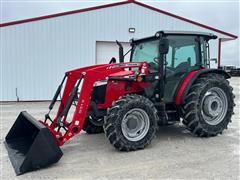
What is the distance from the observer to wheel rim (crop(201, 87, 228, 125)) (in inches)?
206

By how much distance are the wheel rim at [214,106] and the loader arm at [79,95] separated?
1.65 meters

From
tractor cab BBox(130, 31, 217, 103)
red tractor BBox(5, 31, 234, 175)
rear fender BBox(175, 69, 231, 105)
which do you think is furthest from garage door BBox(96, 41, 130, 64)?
rear fender BBox(175, 69, 231, 105)

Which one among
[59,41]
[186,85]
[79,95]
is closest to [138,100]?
[79,95]

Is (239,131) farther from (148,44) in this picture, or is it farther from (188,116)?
(148,44)

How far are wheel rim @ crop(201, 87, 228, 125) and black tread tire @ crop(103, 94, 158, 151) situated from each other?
133 cm

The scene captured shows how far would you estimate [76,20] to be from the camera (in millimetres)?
11758

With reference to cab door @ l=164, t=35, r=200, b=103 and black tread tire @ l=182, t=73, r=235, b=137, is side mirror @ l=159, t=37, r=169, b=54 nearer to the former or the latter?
cab door @ l=164, t=35, r=200, b=103

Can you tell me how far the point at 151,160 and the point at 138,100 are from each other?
3.36ft

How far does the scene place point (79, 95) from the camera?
4254mm

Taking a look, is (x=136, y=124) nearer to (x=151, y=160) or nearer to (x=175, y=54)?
(x=151, y=160)

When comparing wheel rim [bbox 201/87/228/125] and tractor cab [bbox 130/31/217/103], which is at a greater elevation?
tractor cab [bbox 130/31/217/103]

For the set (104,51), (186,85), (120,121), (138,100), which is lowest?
(120,121)

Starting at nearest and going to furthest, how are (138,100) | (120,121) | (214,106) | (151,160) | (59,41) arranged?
1. (151,160)
2. (120,121)
3. (138,100)
4. (214,106)
5. (59,41)

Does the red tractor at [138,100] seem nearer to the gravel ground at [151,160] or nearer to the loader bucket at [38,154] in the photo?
the loader bucket at [38,154]
